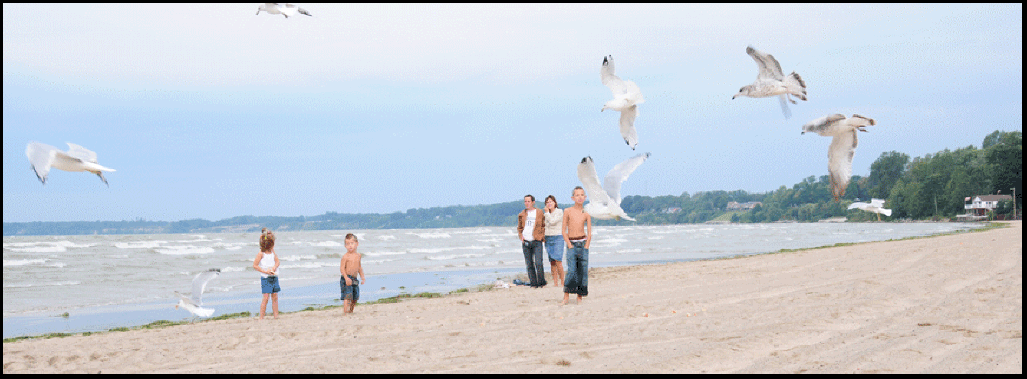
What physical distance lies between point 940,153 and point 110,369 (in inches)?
4868

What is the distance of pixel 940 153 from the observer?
11000 cm

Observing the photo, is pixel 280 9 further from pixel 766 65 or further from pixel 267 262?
pixel 267 262

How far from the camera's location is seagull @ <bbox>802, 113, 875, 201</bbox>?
5.54m

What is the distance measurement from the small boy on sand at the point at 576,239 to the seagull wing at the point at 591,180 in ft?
2.29

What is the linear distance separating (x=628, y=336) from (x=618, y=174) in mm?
1988

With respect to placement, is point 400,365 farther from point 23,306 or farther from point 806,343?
point 23,306

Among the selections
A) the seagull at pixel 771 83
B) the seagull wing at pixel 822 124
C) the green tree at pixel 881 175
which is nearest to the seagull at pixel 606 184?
the seagull at pixel 771 83

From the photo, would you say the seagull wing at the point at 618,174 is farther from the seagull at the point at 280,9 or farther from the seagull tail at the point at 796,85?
the seagull at the point at 280,9

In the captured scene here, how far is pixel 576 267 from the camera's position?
8859 millimetres

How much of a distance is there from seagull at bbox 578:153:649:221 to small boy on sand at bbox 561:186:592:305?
685 mm

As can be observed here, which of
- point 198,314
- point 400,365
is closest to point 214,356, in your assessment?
point 400,365

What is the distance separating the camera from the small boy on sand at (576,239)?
8781 millimetres

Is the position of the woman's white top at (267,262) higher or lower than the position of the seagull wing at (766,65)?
lower

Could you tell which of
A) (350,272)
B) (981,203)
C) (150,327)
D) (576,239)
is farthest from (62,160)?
(981,203)
